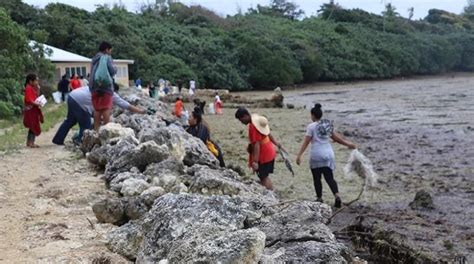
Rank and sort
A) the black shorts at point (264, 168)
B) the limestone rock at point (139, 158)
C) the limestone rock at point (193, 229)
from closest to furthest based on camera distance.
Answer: the limestone rock at point (193, 229), the limestone rock at point (139, 158), the black shorts at point (264, 168)

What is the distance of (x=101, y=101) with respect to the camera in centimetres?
953

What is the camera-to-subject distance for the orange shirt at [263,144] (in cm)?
835

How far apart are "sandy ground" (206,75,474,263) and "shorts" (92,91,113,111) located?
3.25 m

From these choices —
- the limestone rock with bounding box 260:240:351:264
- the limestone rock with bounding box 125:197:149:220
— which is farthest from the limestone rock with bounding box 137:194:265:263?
the limestone rock with bounding box 125:197:149:220

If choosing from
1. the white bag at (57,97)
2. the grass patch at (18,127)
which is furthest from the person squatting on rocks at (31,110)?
the white bag at (57,97)

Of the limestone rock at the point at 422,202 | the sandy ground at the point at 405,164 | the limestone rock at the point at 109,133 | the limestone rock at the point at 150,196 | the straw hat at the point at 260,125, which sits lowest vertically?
the sandy ground at the point at 405,164

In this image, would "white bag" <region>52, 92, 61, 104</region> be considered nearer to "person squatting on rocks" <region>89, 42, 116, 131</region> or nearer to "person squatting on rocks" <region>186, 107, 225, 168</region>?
"person squatting on rocks" <region>89, 42, 116, 131</region>

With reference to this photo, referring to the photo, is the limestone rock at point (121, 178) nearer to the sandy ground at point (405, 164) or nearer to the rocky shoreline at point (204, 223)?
the rocky shoreline at point (204, 223)

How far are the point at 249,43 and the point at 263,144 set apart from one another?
162ft

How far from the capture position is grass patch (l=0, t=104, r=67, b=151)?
10820 mm

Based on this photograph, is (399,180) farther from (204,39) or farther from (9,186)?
(204,39)

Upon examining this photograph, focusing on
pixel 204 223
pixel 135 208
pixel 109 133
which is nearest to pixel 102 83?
pixel 109 133

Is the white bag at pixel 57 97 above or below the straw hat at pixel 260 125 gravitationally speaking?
below

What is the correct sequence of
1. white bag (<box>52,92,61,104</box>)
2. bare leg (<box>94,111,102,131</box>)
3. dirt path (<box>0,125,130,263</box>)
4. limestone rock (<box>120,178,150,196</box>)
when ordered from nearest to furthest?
1. dirt path (<box>0,125,130,263</box>)
2. limestone rock (<box>120,178,150,196</box>)
3. bare leg (<box>94,111,102,131</box>)
4. white bag (<box>52,92,61,104</box>)
